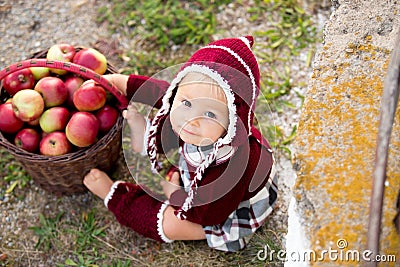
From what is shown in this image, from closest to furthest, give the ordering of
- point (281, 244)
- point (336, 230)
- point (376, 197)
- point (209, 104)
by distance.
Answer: point (376, 197) → point (336, 230) → point (209, 104) → point (281, 244)

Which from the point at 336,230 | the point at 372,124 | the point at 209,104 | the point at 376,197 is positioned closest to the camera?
the point at 376,197

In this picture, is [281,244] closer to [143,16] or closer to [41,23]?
[143,16]

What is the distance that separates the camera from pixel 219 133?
210 centimetres

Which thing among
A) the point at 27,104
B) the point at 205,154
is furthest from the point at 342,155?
the point at 27,104

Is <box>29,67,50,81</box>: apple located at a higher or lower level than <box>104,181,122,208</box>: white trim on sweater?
higher

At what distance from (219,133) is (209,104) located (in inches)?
6.4

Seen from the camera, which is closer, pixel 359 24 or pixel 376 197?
pixel 376 197

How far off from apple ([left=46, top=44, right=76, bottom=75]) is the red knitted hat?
0.79 meters

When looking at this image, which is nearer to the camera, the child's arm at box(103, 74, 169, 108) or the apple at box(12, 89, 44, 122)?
the apple at box(12, 89, 44, 122)

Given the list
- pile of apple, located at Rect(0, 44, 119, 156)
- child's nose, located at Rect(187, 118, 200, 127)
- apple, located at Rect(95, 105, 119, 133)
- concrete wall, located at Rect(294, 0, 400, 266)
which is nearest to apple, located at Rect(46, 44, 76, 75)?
pile of apple, located at Rect(0, 44, 119, 156)

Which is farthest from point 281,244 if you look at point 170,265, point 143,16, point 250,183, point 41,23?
point 41,23

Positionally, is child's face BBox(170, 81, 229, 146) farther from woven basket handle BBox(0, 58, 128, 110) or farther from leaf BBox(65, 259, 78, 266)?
leaf BBox(65, 259, 78, 266)

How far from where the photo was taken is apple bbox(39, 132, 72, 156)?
245 cm

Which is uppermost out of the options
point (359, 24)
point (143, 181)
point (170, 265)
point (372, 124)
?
point (359, 24)
